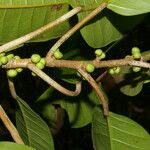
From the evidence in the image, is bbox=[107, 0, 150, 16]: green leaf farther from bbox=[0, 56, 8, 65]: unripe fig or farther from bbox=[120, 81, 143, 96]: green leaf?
bbox=[120, 81, 143, 96]: green leaf

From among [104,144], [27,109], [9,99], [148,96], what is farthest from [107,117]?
[148,96]

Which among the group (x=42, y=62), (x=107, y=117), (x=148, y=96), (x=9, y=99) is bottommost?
(x=148, y=96)

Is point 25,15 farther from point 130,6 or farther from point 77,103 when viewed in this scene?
point 77,103

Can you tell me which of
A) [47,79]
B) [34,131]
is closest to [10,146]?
[47,79]

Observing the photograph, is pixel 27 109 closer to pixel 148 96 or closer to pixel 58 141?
pixel 148 96

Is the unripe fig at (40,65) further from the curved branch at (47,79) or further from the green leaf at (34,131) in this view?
the green leaf at (34,131)
